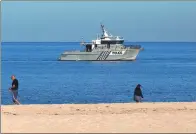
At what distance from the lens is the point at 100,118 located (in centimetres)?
1961

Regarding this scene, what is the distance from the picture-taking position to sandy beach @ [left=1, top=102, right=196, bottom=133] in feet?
56.9

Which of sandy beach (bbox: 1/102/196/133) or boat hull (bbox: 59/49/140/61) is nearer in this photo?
sandy beach (bbox: 1/102/196/133)

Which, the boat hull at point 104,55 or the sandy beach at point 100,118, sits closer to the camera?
the sandy beach at point 100,118

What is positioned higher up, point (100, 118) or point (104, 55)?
point (100, 118)

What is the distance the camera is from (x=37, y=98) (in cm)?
4238

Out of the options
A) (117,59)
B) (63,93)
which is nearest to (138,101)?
(63,93)

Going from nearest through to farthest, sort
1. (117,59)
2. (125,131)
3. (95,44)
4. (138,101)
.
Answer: (125,131) → (138,101) → (95,44) → (117,59)

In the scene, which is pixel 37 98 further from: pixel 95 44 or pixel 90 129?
pixel 95 44

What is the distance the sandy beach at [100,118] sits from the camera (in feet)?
56.9

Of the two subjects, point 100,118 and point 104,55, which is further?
point 104,55

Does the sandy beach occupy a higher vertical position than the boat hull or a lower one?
higher

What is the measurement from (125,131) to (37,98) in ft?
85.0

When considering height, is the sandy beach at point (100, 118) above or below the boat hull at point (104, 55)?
above

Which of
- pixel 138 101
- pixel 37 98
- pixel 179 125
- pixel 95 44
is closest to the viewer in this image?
pixel 179 125
